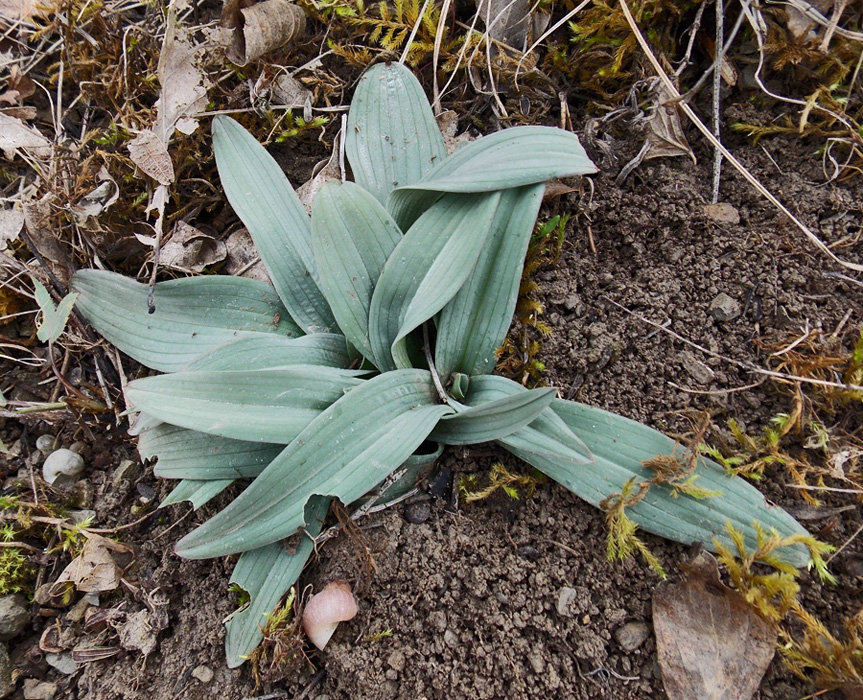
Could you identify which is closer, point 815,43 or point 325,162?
point 815,43

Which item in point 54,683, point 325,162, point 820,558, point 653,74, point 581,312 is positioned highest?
point 653,74

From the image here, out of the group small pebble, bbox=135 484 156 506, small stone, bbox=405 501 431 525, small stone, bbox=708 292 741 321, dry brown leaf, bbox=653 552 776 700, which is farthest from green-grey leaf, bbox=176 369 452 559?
small stone, bbox=708 292 741 321

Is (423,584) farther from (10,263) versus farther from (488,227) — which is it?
(10,263)

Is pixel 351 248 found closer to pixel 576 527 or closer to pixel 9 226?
pixel 576 527

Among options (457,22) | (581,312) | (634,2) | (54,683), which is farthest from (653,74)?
(54,683)

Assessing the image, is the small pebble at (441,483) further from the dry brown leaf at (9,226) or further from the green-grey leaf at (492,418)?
the dry brown leaf at (9,226)
